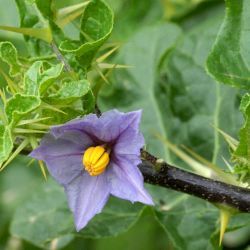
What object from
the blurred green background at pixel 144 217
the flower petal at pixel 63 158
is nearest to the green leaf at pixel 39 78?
the flower petal at pixel 63 158

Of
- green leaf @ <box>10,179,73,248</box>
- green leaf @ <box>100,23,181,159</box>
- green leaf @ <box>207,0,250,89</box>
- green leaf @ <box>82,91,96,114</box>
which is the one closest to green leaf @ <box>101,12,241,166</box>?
green leaf @ <box>100,23,181,159</box>

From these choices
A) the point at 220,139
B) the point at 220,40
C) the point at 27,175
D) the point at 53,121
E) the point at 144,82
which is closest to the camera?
the point at 53,121

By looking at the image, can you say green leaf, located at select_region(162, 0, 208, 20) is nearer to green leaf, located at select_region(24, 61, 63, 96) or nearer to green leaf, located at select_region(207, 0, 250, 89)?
green leaf, located at select_region(207, 0, 250, 89)

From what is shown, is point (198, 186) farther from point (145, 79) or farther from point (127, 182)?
point (145, 79)

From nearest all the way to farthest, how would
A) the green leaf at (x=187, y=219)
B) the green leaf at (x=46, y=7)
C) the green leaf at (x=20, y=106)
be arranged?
the green leaf at (x=20, y=106), the green leaf at (x=46, y=7), the green leaf at (x=187, y=219)

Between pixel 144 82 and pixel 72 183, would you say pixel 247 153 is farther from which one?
pixel 144 82

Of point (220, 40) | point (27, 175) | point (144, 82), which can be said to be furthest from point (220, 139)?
point (27, 175)

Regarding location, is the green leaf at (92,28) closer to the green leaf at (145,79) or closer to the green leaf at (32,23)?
the green leaf at (32,23)
